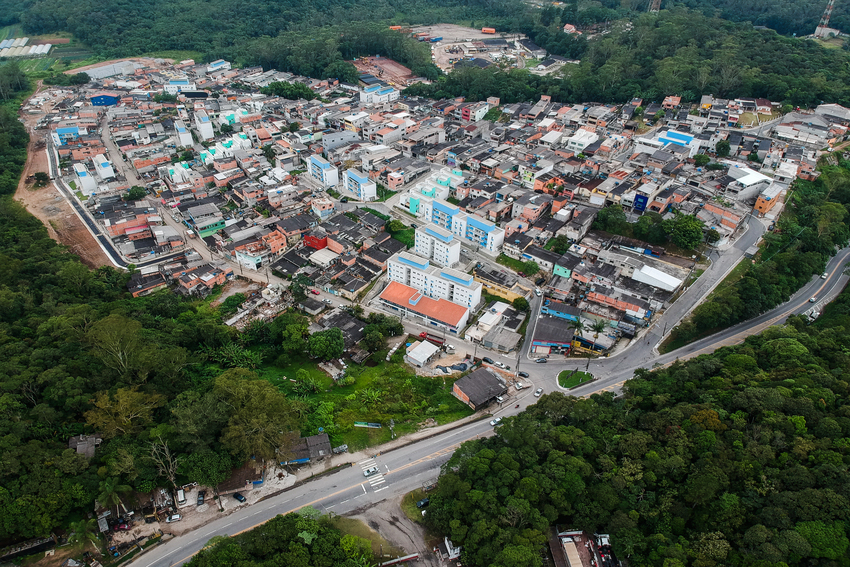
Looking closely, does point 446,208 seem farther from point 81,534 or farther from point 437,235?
point 81,534

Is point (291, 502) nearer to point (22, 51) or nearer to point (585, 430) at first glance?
point (585, 430)

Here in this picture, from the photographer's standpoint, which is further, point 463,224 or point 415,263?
point 463,224

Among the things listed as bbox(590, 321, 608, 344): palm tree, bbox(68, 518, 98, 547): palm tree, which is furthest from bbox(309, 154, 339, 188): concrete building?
bbox(68, 518, 98, 547): palm tree

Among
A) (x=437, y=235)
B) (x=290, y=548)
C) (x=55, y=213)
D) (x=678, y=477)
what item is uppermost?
(x=678, y=477)

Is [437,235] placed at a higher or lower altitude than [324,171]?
higher

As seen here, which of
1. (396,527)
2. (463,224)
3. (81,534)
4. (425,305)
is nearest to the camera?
(81,534)

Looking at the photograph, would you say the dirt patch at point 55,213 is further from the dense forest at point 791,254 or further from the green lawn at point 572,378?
the dense forest at point 791,254

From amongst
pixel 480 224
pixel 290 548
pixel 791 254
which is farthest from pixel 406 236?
pixel 791 254

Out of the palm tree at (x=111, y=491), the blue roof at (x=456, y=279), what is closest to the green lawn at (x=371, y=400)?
the blue roof at (x=456, y=279)
